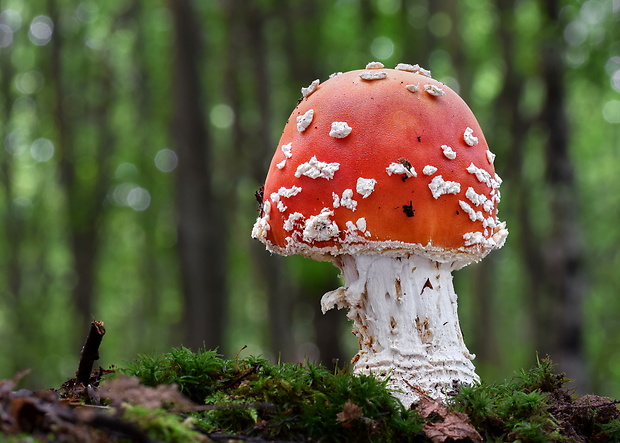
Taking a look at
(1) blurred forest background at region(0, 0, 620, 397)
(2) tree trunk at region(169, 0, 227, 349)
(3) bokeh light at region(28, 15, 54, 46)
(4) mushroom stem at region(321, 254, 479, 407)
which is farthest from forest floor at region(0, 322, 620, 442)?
(3) bokeh light at region(28, 15, 54, 46)

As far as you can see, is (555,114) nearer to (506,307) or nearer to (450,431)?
(450,431)

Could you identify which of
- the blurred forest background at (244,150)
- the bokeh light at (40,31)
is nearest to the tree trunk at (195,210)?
the blurred forest background at (244,150)

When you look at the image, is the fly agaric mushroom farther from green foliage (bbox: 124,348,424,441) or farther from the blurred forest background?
the blurred forest background

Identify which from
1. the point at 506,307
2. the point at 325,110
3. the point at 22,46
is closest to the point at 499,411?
the point at 325,110

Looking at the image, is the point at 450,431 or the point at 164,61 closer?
the point at 450,431

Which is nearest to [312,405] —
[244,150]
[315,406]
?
[315,406]

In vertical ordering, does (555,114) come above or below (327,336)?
above

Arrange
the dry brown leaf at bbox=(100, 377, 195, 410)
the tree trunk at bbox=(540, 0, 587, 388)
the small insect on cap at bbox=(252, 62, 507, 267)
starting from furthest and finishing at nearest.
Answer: the tree trunk at bbox=(540, 0, 587, 388) < the small insect on cap at bbox=(252, 62, 507, 267) < the dry brown leaf at bbox=(100, 377, 195, 410)

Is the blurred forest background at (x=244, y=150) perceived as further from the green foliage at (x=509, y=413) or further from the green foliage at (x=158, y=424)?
the green foliage at (x=158, y=424)
